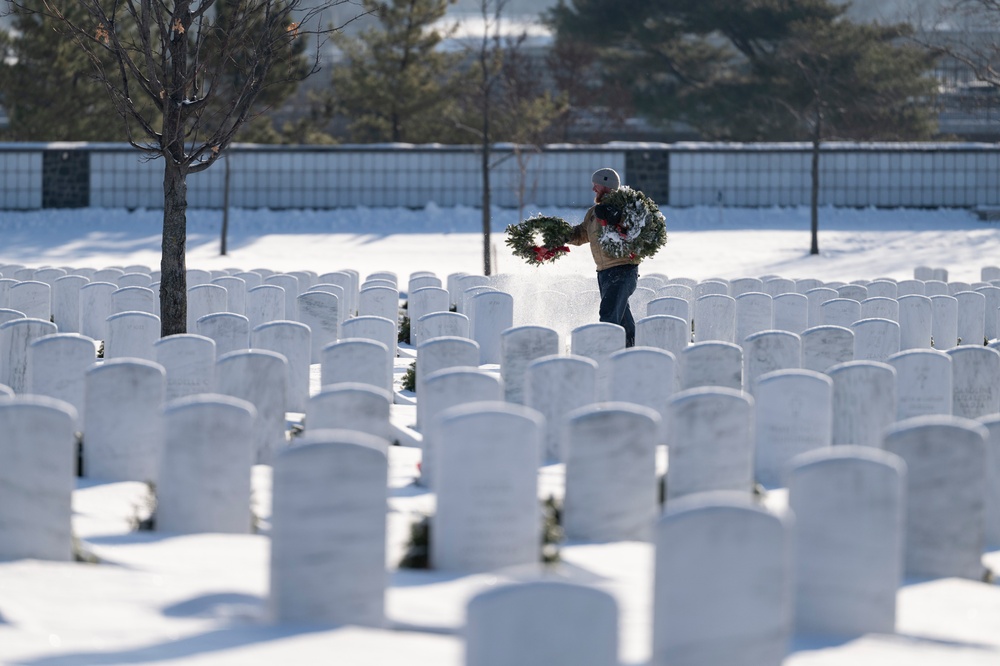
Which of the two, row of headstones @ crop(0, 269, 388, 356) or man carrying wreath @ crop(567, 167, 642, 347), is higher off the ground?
man carrying wreath @ crop(567, 167, 642, 347)

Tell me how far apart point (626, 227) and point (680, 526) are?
629cm

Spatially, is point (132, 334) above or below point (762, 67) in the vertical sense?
below

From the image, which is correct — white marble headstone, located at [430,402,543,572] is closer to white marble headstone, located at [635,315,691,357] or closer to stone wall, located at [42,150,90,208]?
white marble headstone, located at [635,315,691,357]

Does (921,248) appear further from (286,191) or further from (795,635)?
(795,635)

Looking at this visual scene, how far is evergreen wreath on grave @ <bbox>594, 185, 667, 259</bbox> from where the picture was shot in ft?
34.4

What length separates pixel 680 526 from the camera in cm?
439

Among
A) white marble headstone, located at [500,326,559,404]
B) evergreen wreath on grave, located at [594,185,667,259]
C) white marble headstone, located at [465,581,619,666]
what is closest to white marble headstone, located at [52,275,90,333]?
evergreen wreath on grave, located at [594,185,667,259]

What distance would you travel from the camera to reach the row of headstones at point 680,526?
4.41 metres

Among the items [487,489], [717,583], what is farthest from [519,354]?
[717,583]

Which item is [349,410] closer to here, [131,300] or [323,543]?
[323,543]

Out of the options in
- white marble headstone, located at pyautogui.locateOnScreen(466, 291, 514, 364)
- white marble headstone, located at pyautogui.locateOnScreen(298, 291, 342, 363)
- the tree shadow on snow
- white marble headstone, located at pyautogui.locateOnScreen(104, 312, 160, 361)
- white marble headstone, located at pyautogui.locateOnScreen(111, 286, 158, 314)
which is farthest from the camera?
white marble headstone, located at pyautogui.locateOnScreen(111, 286, 158, 314)

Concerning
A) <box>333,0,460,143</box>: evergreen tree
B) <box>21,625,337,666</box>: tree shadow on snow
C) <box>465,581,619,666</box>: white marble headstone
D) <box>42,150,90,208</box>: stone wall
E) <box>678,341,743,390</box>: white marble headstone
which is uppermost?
<box>333,0,460,143</box>: evergreen tree

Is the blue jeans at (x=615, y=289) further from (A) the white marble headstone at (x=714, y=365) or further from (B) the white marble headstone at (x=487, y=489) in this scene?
(B) the white marble headstone at (x=487, y=489)

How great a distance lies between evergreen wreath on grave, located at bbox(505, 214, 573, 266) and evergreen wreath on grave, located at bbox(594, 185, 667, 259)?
660mm
